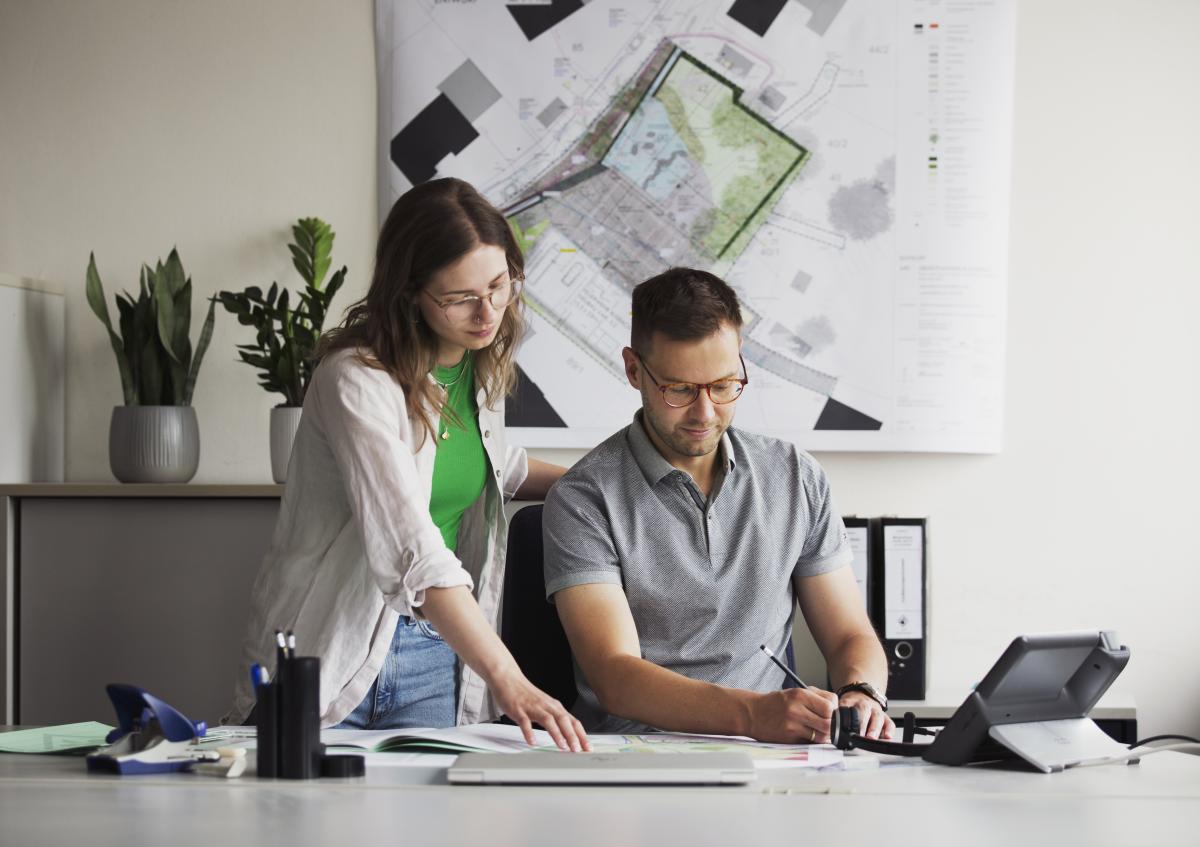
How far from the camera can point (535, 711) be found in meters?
1.52

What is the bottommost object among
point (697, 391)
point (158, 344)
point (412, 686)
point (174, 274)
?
point (412, 686)

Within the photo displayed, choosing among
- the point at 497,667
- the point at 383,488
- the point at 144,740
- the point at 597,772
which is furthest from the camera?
the point at 383,488

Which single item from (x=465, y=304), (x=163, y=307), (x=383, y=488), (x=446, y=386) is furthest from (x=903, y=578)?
(x=163, y=307)

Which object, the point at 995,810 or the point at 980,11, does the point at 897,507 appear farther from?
the point at 995,810

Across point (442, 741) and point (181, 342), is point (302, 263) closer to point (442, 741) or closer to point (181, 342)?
point (181, 342)

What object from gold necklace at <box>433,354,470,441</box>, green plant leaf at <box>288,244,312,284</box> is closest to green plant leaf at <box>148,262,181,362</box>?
green plant leaf at <box>288,244,312,284</box>

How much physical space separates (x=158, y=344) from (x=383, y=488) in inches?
54.6

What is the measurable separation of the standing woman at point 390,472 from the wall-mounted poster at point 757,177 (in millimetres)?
1020

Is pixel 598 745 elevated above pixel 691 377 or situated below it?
below

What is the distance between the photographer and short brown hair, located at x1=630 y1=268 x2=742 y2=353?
6.33 feet

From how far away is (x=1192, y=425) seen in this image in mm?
2949

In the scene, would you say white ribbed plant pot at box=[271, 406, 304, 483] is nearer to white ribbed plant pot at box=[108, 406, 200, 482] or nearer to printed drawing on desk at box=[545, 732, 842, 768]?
white ribbed plant pot at box=[108, 406, 200, 482]

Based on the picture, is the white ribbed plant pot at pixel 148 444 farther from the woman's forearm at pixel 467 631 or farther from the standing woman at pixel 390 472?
the woman's forearm at pixel 467 631

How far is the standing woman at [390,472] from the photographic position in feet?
5.71
